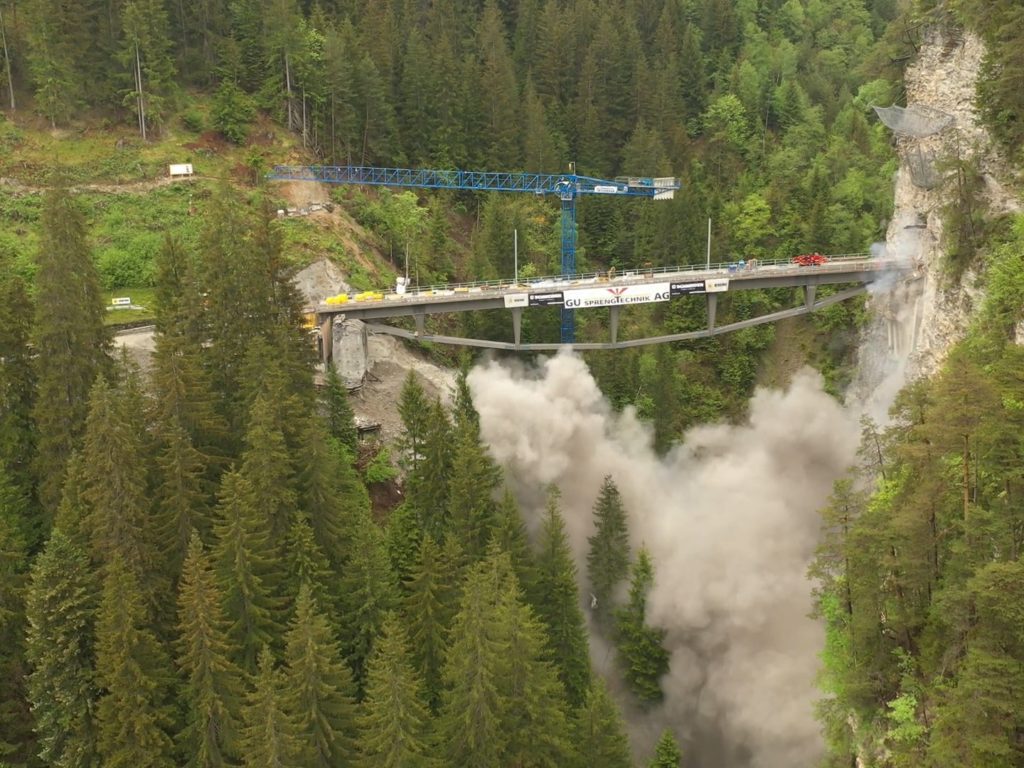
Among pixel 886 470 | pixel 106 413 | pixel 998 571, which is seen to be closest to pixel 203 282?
pixel 106 413

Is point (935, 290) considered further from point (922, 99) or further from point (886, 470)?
point (886, 470)

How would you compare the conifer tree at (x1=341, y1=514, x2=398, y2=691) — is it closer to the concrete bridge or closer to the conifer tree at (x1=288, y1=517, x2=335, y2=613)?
the conifer tree at (x1=288, y1=517, x2=335, y2=613)

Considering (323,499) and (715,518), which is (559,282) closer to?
(715,518)

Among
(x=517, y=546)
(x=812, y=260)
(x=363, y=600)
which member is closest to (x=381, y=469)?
(x=517, y=546)

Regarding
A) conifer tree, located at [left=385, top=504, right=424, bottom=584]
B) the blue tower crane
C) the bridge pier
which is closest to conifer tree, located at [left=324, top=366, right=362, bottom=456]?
conifer tree, located at [left=385, top=504, right=424, bottom=584]

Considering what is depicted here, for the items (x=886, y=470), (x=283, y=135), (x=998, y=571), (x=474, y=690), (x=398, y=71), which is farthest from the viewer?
(x=398, y=71)

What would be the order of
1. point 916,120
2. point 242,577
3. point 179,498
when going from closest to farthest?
point 242,577, point 179,498, point 916,120
